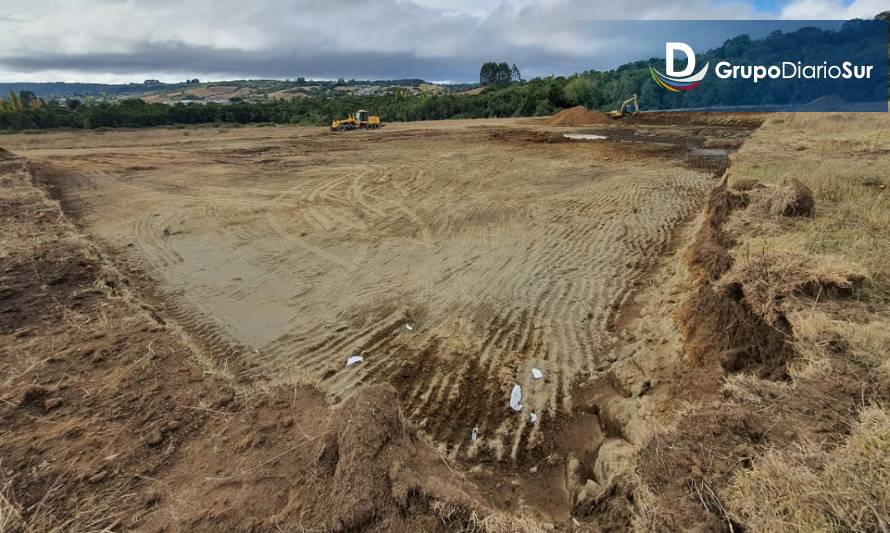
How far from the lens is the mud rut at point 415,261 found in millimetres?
5168

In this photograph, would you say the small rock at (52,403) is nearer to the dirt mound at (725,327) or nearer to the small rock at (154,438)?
the small rock at (154,438)

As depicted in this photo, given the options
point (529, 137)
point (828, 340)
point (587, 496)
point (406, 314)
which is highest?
point (529, 137)

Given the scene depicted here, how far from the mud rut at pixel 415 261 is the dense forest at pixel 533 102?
992 inches

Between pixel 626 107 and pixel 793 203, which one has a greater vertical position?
pixel 626 107

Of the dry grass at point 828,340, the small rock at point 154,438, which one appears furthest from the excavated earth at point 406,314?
the dry grass at point 828,340

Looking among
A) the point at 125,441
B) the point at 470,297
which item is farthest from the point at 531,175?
the point at 125,441

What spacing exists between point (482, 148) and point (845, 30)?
4796 centimetres

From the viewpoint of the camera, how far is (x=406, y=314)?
6484mm

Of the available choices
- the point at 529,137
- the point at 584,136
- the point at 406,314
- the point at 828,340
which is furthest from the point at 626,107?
the point at 828,340

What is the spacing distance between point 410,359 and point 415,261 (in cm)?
321

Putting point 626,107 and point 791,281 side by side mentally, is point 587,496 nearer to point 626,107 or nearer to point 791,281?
point 791,281

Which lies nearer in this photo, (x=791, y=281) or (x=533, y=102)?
(x=791, y=281)

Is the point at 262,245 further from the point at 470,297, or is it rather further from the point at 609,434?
the point at 609,434

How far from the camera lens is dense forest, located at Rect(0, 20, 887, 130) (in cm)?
3609
